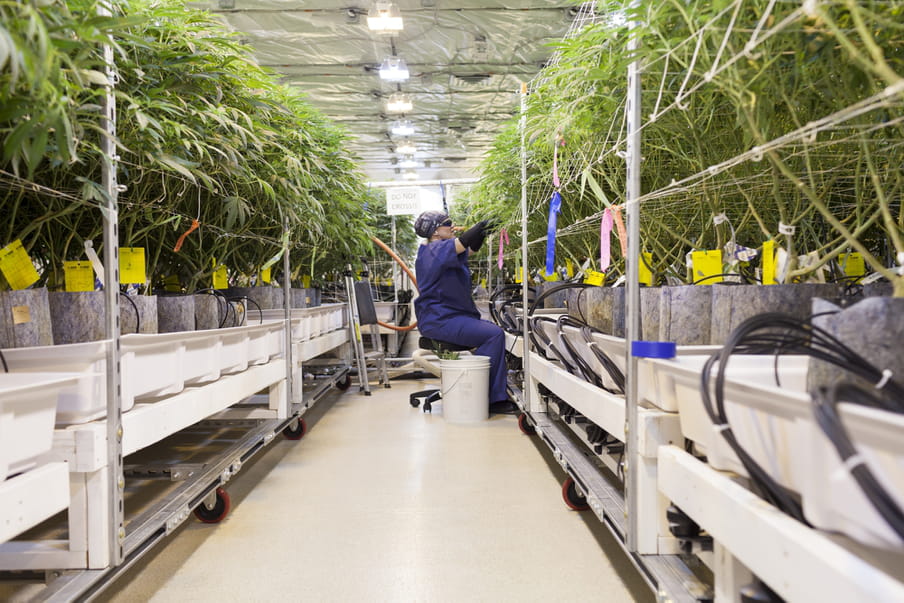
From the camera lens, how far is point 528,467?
317cm

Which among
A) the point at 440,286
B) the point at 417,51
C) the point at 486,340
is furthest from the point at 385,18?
the point at 486,340

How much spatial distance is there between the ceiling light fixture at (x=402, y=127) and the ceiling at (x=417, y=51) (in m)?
0.10

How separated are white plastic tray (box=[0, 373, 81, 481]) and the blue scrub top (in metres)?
3.28

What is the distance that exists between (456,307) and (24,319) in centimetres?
324

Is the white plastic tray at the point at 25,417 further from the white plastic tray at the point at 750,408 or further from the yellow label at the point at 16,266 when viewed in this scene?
the white plastic tray at the point at 750,408

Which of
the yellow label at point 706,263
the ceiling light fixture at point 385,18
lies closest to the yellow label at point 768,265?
the yellow label at point 706,263

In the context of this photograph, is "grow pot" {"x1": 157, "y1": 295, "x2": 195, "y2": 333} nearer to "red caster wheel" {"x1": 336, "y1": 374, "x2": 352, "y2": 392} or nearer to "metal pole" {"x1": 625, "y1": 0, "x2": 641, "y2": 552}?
"metal pole" {"x1": 625, "y1": 0, "x2": 641, "y2": 552}

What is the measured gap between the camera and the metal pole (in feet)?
5.16

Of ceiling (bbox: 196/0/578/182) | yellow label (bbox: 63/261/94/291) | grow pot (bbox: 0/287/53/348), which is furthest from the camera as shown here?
ceiling (bbox: 196/0/578/182)

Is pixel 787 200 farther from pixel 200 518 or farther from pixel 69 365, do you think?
pixel 200 518

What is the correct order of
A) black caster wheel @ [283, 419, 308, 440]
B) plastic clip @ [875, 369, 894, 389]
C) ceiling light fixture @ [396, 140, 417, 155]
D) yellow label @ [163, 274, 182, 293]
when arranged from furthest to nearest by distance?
ceiling light fixture @ [396, 140, 417, 155] < black caster wheel @ [283, 419, 308, 440] < yellow label @ [163, 274, 182, 293] < plastic clip @ [875, 369, 894, 389]

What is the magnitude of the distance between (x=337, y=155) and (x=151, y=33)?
1993 millimetres

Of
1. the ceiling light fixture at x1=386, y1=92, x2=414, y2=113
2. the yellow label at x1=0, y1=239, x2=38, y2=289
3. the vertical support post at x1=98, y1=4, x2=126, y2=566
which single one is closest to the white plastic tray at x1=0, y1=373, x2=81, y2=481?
the vertical support post at x1=98, y1=4, x2=126, y2=566

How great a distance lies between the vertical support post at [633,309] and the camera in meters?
1.57
